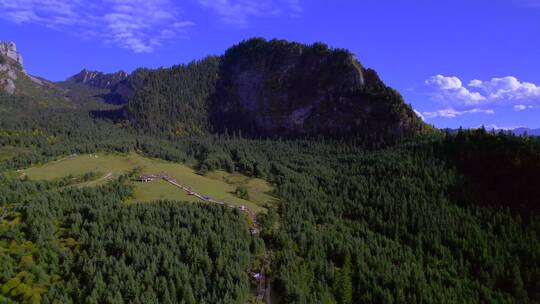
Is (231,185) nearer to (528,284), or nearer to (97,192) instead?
(97,192)

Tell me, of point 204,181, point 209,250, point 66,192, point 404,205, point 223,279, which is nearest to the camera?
point 223,279

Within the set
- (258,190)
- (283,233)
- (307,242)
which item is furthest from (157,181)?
(307,242)

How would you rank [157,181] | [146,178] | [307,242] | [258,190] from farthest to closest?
[258,190] < [146,178] < [157,181] < [307,242]

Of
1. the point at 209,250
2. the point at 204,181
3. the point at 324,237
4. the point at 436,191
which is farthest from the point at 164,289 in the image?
the point at 436,191

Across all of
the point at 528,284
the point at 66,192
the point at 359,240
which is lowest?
the point at 528,284

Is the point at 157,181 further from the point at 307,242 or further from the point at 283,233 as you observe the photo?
the point at 307,242

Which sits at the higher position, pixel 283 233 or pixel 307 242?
pixel 283 233

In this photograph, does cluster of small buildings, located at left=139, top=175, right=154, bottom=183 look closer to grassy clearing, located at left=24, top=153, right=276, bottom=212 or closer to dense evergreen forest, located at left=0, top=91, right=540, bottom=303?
grassy clearing, located at left=24, top=153, right=276, bottom=212
